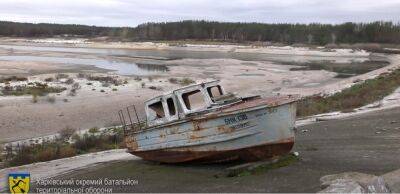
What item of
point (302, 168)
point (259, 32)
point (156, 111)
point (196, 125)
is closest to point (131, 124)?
point (156, 111)

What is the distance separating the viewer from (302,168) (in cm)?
1298

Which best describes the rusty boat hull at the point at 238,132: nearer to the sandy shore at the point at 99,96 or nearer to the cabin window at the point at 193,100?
the cabin window at the point at 193,100

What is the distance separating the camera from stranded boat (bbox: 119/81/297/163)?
41.8 ft

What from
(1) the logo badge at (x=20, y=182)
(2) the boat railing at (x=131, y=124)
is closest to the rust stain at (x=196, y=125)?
(2) the boat railing at (x=131, y=124)

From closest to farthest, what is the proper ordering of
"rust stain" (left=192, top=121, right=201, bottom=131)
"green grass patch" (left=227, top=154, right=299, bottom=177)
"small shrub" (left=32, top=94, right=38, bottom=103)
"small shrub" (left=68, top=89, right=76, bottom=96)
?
"green grass patch" (left=227, top=154, right=299, bottom=177)
"rust stain" (left=192, top=121, right=201, bottom=131)
"small shrub" (left=32, top=94, right=38, bottom=103)
"small shrub" (left=68, top=89, right=76, bottom=96)

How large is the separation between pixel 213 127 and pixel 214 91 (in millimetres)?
2082

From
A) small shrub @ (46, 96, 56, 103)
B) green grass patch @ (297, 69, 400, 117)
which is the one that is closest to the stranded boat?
green grass patch @ (297, 69, 400, 117)

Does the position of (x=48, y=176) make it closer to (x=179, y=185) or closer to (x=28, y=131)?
(x=179, y=185)

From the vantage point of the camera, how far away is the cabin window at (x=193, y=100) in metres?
14.2

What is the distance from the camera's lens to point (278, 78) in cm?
5056

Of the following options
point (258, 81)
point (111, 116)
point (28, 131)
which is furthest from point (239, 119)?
point (258, 81)

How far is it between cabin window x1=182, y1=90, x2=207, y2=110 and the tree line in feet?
420

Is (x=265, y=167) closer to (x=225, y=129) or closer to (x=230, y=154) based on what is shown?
(x=230, y=154)

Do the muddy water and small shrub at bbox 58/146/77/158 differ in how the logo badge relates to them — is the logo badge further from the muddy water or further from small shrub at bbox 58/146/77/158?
the muddy water
